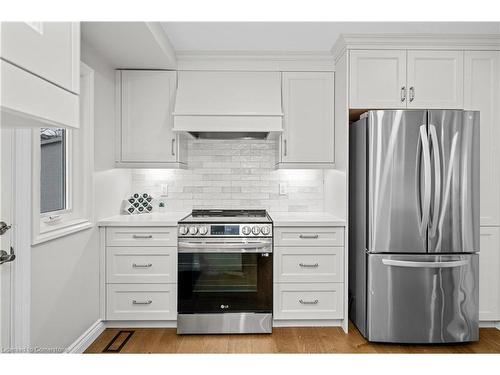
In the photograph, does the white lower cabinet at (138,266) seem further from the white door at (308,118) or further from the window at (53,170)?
the white door at (308,118)

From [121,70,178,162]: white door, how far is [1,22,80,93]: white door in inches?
94.9

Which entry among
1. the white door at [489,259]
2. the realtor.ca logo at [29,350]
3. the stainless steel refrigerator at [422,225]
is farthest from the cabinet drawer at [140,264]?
the white door at [489,259]

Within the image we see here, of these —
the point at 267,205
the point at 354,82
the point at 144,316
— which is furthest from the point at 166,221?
the point at 354,82

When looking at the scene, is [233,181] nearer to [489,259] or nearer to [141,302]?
[141,302]

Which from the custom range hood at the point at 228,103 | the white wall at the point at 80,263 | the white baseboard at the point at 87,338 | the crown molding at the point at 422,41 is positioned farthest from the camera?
the custom range hood at the point at 228,103

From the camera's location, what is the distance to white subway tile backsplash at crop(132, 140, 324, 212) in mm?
3627

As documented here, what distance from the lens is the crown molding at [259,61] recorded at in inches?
127

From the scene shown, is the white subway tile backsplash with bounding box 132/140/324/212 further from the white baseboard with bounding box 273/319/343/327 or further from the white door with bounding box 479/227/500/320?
the white door with bounding box 479/227/500/320

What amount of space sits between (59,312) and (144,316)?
78 cm

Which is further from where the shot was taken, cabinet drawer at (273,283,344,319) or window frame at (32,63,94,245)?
cabinet drawer at (273,283,344,319)

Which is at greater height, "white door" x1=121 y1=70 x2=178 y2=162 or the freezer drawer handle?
"white door" x1=121 y1=70 x2=178 y2=162

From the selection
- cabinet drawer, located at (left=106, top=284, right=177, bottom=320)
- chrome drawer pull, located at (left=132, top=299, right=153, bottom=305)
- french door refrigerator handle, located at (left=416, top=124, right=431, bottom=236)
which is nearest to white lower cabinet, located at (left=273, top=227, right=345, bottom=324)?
french door refrigerator handle, located at (left=416, top=124, right=431, bottom=236)

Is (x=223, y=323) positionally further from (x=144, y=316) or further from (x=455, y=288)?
(x=455, y=288)

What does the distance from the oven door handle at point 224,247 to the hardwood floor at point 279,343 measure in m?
0.68
